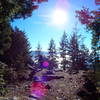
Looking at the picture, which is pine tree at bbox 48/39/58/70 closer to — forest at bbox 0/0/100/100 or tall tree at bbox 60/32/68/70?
tall tree at bbox 60/32/68/70

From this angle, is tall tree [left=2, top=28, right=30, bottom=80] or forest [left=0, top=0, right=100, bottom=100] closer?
forest [left=0, top=0, right=100, bottom=100]

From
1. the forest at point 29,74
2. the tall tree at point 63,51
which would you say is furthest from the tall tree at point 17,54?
the tall tree at point 63,51

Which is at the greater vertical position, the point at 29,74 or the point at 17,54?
the point at 17,54

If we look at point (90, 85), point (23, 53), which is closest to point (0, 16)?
point (90, 85)

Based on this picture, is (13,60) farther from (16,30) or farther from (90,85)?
(90,85)

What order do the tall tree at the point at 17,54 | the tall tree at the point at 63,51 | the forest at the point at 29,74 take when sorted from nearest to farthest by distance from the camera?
the forest at the point at 29,74
the tall tree at the point at 17,54
the tall tree at the point at 63,51

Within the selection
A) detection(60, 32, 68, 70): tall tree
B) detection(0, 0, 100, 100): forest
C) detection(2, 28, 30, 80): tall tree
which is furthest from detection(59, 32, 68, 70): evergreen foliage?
detection(2, 28, 30, 80): tall tree

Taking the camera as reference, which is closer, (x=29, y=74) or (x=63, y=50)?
(x=29, y=74)

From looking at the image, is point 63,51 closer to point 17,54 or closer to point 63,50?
point 63,50

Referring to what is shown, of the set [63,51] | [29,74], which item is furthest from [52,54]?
[29,74]

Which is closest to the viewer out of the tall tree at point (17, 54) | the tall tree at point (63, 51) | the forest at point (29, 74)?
the forest at point (29, 74)

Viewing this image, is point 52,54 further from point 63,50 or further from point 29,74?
point 29,74

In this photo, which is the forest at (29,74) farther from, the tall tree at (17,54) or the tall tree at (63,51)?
the tall tree at (63,51)

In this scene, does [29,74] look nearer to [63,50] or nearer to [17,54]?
[17,54]
